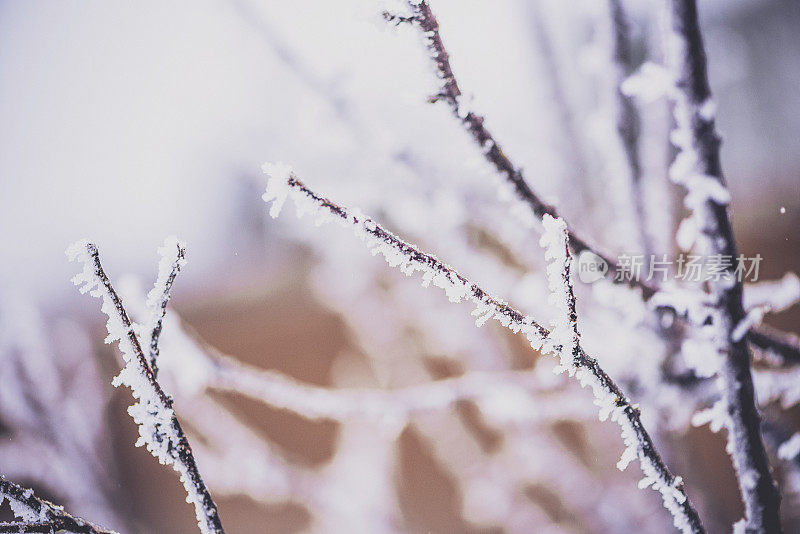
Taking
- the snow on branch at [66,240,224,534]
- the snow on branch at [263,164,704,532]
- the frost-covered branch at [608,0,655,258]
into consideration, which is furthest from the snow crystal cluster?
the snow on branch at [66,240,224,534]

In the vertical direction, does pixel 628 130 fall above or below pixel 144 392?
above

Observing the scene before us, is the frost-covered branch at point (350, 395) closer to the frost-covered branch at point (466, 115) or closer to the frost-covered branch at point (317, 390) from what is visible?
the frost-covered branch at point (317, 390)

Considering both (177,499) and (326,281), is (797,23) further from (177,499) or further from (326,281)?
(177,499)

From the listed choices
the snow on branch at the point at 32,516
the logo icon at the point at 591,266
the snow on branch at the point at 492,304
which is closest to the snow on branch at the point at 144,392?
the snow on branch at the point at 32,516

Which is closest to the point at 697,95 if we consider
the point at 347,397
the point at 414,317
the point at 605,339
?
the point at 605,339

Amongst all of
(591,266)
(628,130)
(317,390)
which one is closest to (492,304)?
(591,266)

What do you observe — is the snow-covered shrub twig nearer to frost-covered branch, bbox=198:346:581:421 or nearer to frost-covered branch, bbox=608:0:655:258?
frost-covered branch, bbox=608:0:655:258

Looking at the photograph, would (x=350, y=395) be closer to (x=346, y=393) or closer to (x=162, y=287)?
(x=346, y=393)
